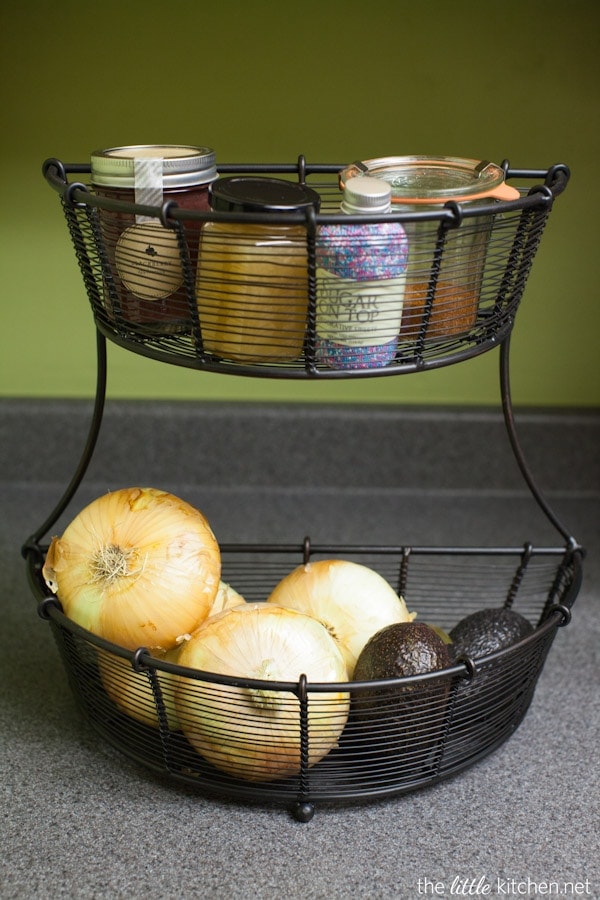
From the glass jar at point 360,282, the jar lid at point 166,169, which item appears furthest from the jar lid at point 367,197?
the jar lid at point 166,169

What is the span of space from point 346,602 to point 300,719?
13 centimetres

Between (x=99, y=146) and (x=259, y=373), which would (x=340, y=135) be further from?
(x=259, y=373)

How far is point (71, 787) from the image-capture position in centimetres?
68

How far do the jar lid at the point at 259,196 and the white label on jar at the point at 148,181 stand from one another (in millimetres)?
33

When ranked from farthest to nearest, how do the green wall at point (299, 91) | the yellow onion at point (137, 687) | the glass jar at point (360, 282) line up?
the green wall at point (299, 91) < the yellow onion at point (137, 687) < the glass jar at point (360, 282)

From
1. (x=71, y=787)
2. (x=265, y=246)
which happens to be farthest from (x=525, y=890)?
(x=265, y=246)

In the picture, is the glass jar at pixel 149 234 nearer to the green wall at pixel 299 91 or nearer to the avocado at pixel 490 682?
the avocado at pixel 490 682

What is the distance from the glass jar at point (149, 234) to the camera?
0.58 metres

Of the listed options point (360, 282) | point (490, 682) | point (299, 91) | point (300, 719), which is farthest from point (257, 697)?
point (299, 91)

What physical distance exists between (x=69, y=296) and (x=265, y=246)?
0.60m

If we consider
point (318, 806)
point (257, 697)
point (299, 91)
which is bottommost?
point (318, 806)

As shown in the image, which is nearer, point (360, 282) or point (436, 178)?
point (360, 282)

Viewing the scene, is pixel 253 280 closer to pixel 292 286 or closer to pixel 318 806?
pixel 292 286

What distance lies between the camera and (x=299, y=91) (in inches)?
39.4
